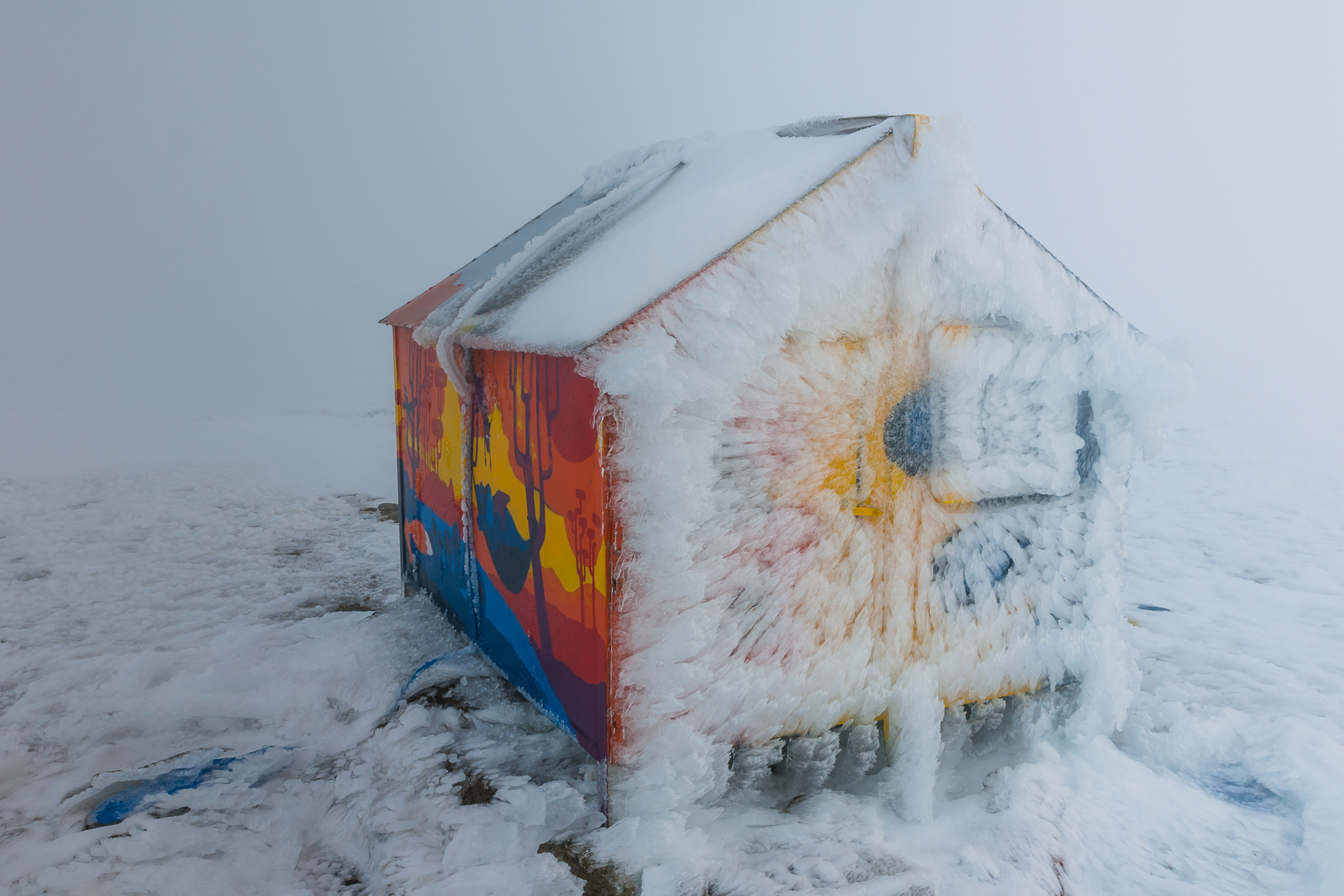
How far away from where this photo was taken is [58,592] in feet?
12.7

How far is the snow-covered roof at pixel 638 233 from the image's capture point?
1.88 metres

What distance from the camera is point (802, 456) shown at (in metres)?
1.96

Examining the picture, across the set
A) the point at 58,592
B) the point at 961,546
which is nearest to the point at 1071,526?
the point at 961,546

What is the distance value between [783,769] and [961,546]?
0.81 meters

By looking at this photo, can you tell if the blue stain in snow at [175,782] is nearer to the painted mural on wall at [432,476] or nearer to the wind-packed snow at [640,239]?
the painted mural on wall at [432,476]

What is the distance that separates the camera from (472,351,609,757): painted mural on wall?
6.05 ft

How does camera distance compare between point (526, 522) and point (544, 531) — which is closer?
point (544, 531)

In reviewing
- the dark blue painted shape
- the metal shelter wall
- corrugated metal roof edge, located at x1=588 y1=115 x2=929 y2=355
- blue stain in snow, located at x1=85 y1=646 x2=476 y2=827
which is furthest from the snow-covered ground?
corrugated metal roof edge, located at x1=588 y1=115 x2=929 y2=355

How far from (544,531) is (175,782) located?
1342mm

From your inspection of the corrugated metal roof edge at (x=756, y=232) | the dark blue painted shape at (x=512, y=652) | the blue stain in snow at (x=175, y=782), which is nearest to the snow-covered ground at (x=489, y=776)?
the blue stain in snow at (x=175, y=782)

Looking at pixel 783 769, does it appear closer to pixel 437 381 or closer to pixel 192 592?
pixel 437 381

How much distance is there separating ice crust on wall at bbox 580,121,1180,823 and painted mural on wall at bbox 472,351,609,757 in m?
0.10

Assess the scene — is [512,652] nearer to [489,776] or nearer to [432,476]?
[489,776]

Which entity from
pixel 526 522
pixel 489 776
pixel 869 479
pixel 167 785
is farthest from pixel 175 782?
pixel 869 479
